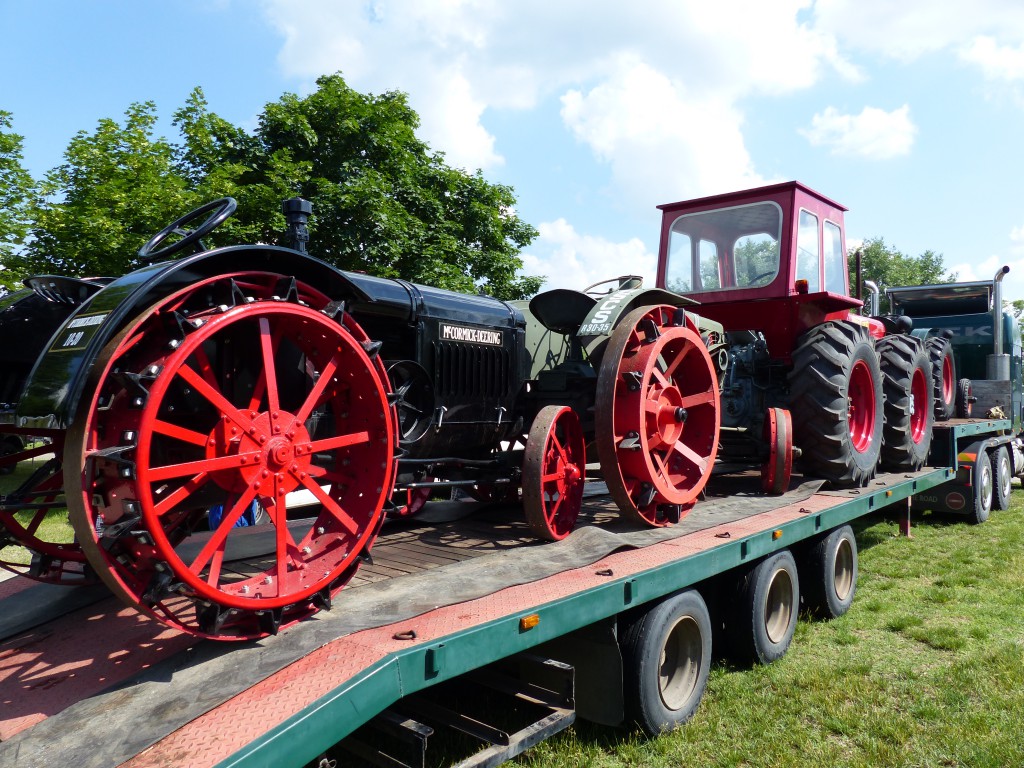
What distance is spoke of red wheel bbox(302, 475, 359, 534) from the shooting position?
109 inches

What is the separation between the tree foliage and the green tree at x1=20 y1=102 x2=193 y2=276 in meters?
0.02

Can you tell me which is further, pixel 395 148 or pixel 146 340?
pixel 395 148

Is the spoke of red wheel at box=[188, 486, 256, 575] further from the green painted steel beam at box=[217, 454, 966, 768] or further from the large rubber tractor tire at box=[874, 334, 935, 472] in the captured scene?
the large rubber tractor tire at box=[874, 334, 935, 472]

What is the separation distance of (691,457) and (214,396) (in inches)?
120

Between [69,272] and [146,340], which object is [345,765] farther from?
[69,272]

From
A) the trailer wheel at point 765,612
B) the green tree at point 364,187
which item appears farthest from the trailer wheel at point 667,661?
the green tree at point 364,187

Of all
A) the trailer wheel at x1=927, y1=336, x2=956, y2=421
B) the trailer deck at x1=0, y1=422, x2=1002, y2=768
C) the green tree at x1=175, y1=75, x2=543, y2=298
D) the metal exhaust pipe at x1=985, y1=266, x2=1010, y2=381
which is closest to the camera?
the trailer deck at x1=0, y1=422, x2=1002, y2=768

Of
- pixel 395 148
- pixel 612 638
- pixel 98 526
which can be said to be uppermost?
pixel 395 148

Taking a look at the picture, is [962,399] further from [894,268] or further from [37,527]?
[894,268]

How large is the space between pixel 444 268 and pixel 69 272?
589 centimetres

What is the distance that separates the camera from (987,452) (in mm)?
8805

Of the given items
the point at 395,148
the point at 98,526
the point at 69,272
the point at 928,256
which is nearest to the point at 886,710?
the point at 98,526

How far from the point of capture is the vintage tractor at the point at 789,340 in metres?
5.48

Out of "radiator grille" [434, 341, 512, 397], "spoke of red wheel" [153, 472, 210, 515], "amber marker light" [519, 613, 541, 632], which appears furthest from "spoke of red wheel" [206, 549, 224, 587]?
"radiator grille" [434, 341, 512, 397]
